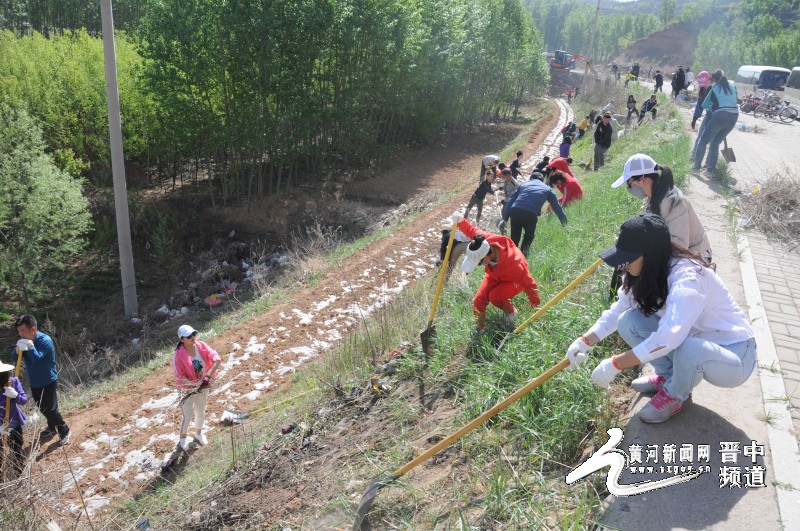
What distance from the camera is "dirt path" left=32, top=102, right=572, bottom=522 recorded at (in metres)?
5.89

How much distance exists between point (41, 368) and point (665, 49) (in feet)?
354

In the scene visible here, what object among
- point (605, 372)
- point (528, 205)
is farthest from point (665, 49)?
point (605, 372)

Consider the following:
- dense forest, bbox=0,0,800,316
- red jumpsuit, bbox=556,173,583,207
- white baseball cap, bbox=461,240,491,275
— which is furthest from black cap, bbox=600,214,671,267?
dense forest, bbox=0,0,800,316

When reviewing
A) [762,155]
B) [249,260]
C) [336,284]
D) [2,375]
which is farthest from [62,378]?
[762,155]

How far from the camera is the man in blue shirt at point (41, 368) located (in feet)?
20.7

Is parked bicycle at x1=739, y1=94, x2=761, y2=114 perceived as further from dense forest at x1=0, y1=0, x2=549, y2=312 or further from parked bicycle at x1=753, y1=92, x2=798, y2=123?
dense forest at x1=0, y1=0, x2=549, y2=312

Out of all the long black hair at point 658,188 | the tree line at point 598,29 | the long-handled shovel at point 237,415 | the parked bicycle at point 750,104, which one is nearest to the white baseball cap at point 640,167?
the long black hair at point 658,188

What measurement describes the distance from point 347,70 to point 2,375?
47.7 feet

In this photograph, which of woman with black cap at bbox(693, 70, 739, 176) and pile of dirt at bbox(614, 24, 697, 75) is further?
pile of dirt at bbox(614, 24, 697, 75)

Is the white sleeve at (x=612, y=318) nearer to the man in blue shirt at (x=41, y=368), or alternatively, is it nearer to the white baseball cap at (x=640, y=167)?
the white baseball cap at (x=640, y=167)

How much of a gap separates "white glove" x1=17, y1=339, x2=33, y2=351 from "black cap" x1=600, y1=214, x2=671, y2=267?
5.78 meters

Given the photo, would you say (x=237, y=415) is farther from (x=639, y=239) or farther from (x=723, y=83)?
(x=723, y=83)

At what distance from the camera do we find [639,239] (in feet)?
10.4

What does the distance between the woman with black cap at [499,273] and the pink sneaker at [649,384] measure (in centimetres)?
150
